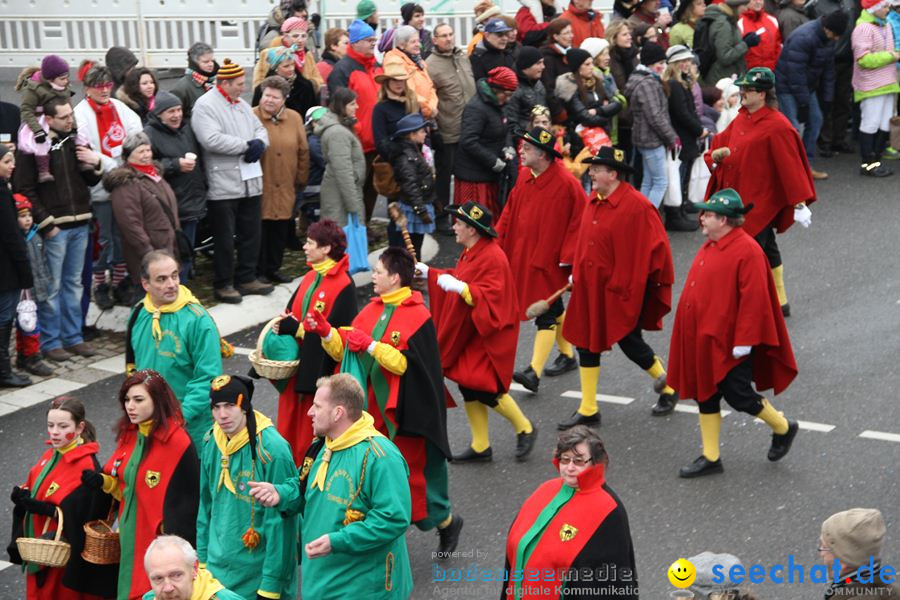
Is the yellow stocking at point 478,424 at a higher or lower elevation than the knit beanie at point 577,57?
lower

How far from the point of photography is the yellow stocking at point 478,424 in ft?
30.8

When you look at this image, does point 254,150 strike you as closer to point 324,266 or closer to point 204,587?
point 324,266

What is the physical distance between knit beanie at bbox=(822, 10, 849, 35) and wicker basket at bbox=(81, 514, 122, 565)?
1192 centimetres

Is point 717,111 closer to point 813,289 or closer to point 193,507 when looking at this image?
point 813,289

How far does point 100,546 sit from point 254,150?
19.1ft

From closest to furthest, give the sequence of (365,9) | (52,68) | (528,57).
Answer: (52,68) < (528,57) < (365,9)

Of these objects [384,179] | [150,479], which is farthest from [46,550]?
[384,179]

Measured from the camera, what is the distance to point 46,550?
7016mm

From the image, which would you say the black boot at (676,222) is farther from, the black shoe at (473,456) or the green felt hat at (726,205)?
the black shoe at (473,456)

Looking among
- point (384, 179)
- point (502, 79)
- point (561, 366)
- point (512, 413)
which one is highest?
point (502, 79)

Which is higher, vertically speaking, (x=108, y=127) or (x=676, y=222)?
(x=108, y=127)

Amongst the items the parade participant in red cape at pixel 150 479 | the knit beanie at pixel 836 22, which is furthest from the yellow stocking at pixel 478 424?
the knit beanie at pixel 836 22

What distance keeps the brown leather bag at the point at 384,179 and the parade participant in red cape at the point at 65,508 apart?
6.17 metres

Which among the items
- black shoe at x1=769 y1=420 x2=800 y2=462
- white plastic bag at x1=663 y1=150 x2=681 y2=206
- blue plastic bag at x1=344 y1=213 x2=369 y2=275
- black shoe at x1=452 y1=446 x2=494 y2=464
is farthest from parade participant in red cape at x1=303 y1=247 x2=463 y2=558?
white plastic bag at x1=663 y1=150 x2=681 y2=206
